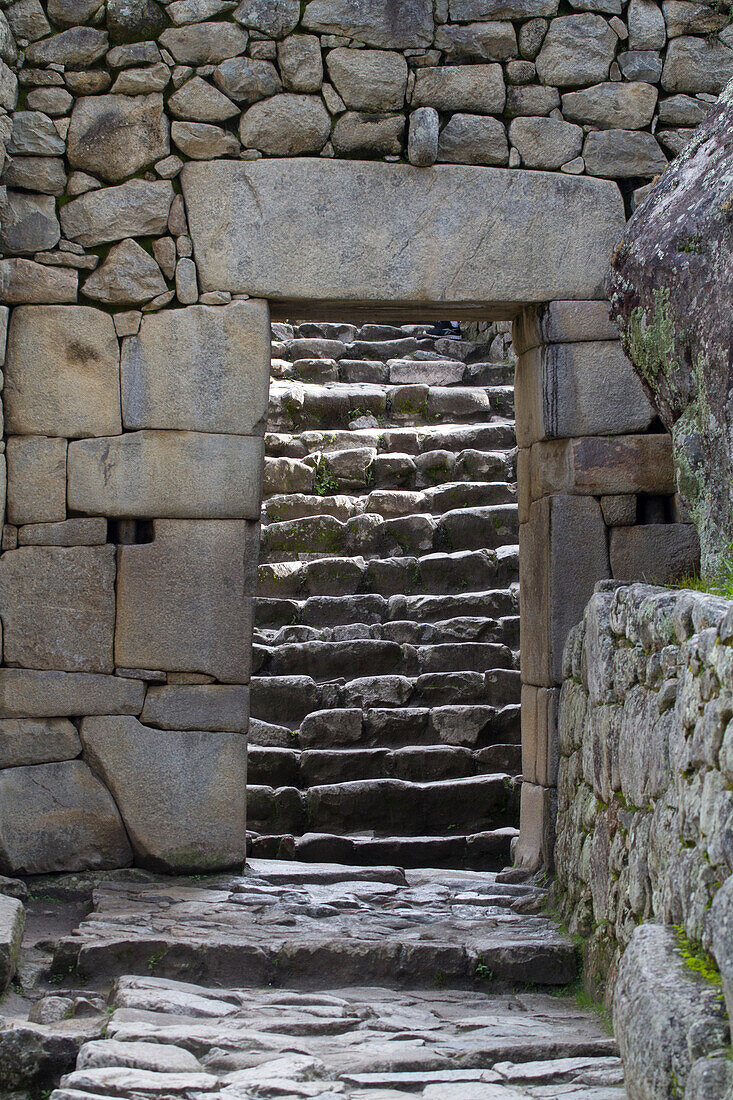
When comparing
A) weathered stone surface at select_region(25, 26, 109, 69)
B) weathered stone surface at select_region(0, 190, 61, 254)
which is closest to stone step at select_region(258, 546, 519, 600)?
weathered stone surface at select_region(0, 190, 61, 254)

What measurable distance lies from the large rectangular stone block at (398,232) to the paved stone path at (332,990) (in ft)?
9.42

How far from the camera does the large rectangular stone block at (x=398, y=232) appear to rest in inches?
228

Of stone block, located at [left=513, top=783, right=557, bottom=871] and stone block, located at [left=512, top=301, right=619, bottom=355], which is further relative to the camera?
stone block, located at [left=512, top=301, right=619, bottom=355]

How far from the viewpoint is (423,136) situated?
5.87 meters

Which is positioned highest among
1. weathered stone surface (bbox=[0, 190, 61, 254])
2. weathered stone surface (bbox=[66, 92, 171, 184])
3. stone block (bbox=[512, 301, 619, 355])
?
weathered stone surface (bbox=[66, 92, 171, 184])

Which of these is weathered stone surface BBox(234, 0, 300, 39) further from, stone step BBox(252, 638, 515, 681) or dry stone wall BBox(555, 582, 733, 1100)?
stone step BBox(252, 638, 515, 681)

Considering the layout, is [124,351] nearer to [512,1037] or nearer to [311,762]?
[311,762]

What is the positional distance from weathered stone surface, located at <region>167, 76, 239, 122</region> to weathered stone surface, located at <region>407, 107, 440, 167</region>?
35.1 inches

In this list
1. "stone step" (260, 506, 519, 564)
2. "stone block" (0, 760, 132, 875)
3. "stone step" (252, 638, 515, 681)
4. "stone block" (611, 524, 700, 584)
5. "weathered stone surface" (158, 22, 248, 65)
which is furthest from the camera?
"stone step" (260, 506, 519, 564)

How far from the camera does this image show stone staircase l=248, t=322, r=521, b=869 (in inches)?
276

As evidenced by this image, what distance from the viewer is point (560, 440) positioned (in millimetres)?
6027

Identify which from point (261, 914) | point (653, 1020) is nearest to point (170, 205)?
point (261, 914)

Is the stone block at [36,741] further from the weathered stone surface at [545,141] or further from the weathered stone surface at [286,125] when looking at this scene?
the weathered stone surface at [545,141]

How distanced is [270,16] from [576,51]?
1.55 metres
